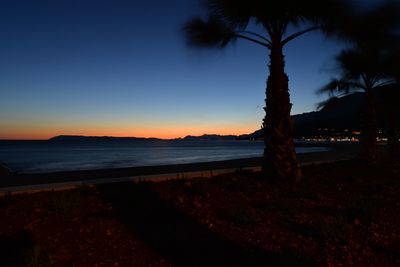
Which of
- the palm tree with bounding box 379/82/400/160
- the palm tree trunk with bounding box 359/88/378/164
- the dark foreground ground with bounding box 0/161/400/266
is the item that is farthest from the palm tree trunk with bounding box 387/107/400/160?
the dark foreground ground with bounding box 0/161/400/266

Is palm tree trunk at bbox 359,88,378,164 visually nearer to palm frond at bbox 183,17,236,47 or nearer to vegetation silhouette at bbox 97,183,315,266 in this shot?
palm frond at bbox 183,17,236,47

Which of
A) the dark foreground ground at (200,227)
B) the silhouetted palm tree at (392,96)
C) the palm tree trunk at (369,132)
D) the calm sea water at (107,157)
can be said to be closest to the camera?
the dark foreground ground at (200,227)

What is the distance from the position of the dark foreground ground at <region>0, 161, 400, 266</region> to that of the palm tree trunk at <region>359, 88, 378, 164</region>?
721 centimetres

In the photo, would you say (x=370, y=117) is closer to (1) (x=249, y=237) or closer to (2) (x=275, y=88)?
(2) (x=275, y=88)

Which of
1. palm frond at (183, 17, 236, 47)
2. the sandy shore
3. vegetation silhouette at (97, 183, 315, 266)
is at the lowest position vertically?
vegetation silhouette at (97, 183, 315, 266)

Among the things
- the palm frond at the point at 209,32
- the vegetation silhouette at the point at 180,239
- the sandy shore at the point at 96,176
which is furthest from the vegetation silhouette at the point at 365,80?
the vegetation silhouette at the point at 180,239

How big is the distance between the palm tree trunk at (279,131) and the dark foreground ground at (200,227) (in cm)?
93

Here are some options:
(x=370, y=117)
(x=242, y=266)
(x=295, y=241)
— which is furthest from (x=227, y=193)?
(x=370, y=117)

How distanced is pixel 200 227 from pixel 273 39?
242 inches

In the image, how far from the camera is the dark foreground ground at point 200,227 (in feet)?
14.0

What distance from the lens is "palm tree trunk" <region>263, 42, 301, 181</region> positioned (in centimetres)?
890

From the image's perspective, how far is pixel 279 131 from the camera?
897 cm

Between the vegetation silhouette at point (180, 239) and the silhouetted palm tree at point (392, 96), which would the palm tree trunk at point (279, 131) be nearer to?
the vegetation silhouette at point (180, 239)

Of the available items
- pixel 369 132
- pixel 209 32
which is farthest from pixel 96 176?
pixel 369 132
